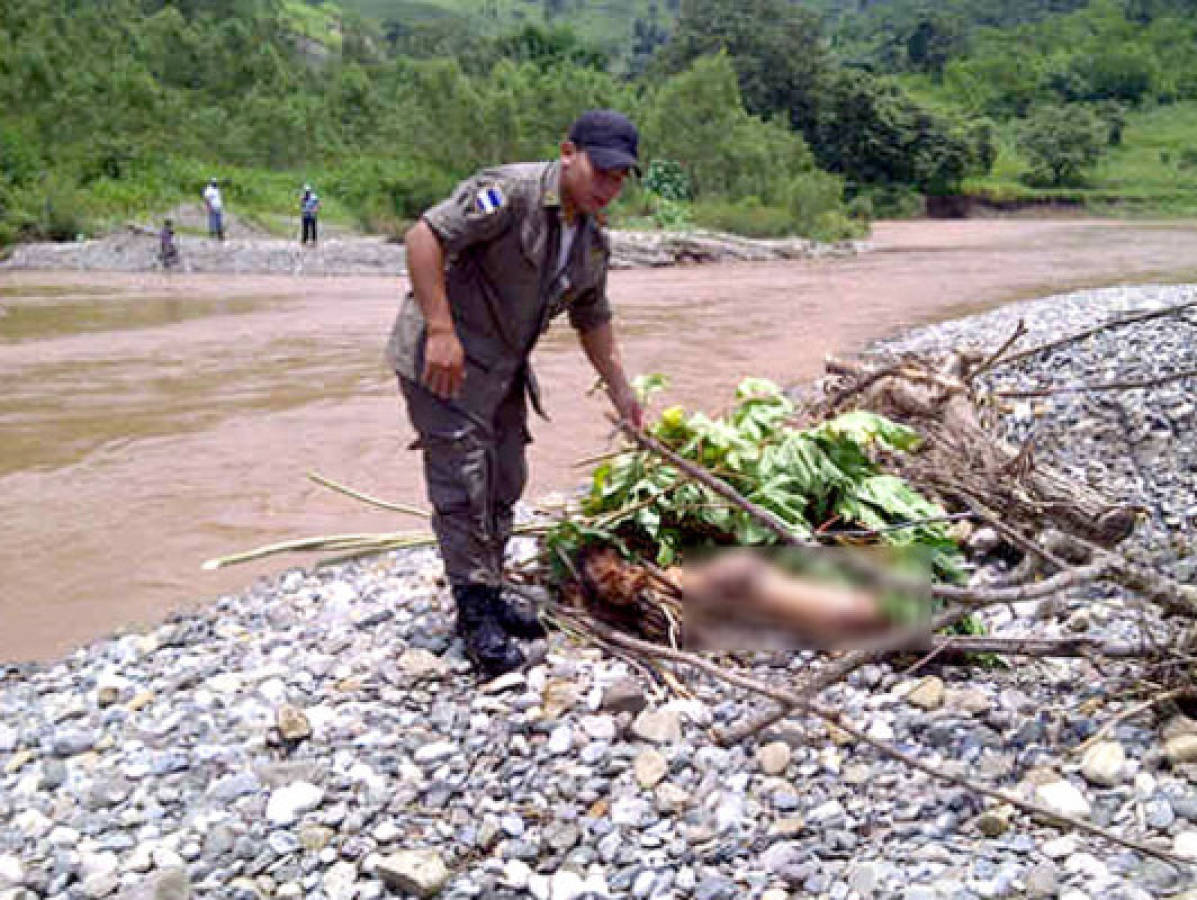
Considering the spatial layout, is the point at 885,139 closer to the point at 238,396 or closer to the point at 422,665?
the point at 238,396

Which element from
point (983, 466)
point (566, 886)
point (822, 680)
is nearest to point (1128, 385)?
point (983, 466)


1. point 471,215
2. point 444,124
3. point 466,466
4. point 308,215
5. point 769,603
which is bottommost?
point 769,603

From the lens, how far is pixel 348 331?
12352 mm

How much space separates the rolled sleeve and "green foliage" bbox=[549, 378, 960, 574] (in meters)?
1.02

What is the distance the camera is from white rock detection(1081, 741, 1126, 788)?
2.34 metres

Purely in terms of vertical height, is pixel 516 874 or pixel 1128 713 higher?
pixel 1128 713

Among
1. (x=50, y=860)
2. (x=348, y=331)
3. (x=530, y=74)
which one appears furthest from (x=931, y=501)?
(x=530, y=74)

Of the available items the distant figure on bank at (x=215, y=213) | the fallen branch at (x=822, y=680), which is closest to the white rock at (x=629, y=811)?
the fallen branch at (x=822, y=680)

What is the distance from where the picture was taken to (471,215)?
2648mm

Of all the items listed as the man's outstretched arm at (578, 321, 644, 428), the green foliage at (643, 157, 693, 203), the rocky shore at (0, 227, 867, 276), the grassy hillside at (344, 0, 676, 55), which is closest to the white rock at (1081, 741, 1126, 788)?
the man's outstretched arm at (578, 321, 644, 428)

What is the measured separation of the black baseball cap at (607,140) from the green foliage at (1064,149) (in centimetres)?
6076

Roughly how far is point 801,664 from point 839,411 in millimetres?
2115

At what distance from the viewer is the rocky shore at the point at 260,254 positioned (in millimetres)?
19953

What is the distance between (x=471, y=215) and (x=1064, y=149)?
62012 mm
